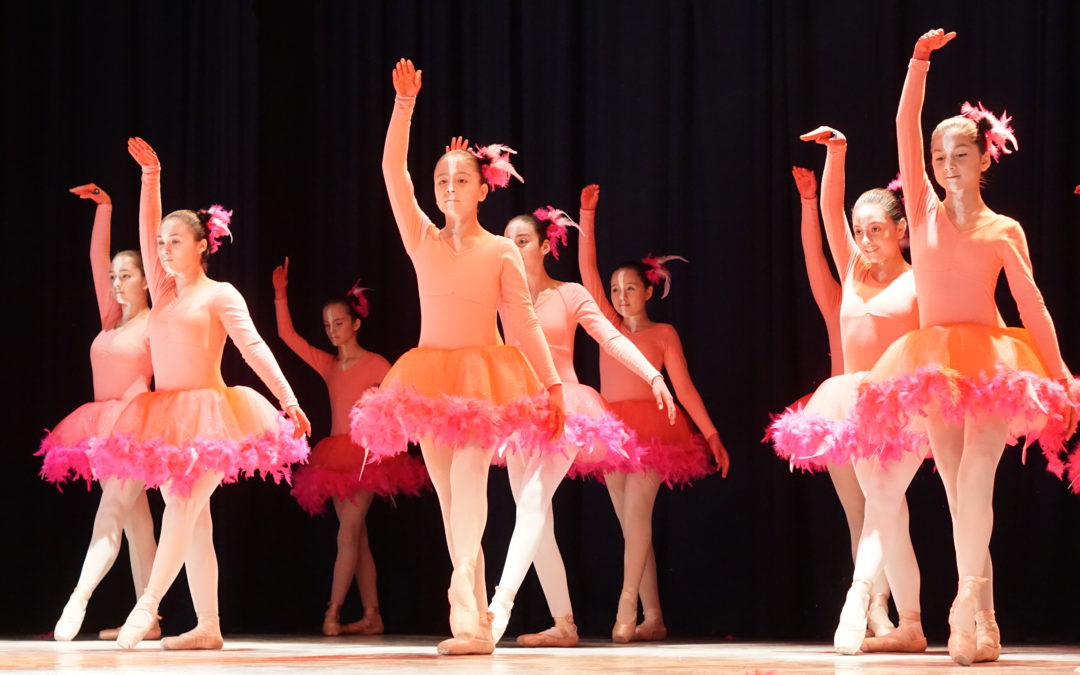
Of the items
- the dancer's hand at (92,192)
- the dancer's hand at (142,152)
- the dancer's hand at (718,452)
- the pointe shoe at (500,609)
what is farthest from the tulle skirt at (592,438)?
the dancer's hand at (92,192)

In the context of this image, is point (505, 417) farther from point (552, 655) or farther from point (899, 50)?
point (899, 50)

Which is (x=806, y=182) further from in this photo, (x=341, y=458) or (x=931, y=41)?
(x=341, y=458)

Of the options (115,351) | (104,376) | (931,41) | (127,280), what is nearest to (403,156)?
(931,41)

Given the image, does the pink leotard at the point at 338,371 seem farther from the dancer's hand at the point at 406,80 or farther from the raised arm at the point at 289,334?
the dancer's hand at the point at 406,80

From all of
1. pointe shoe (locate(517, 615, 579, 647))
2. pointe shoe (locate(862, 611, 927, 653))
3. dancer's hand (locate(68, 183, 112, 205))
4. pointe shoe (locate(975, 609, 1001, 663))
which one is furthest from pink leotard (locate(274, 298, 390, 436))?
pointe shoe (locate(975, 609, 1001, 663))

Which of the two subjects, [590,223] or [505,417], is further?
[590,223]

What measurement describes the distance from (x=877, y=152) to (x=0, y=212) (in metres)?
4.06

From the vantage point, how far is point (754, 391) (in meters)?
6.49

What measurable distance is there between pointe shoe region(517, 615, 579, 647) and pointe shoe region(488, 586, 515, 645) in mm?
604

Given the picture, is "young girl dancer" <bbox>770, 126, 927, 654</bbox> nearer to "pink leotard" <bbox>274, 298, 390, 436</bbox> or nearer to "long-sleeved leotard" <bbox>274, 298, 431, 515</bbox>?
"long-sleeved leotard" <bbox>274, 298, 431, 515</bbox>

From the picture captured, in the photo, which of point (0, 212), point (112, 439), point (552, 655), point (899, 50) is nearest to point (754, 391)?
point (899, 50)

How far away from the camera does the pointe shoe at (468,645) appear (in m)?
4.37

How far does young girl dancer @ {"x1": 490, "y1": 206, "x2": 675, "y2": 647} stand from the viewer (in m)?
4.93

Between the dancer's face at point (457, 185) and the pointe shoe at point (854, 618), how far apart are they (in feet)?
5.41
